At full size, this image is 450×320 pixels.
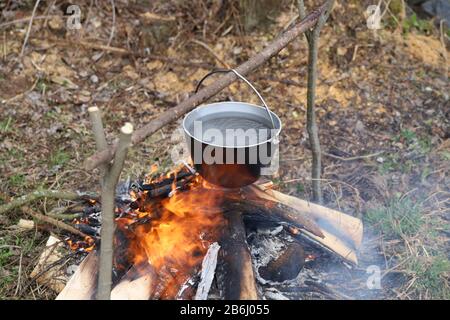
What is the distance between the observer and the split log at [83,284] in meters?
2.55

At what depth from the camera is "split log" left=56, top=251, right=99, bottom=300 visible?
255 cm

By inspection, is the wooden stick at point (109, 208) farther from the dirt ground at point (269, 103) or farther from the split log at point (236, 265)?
the dirt ground at point (269, 103)

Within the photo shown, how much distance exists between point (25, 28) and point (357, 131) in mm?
3314

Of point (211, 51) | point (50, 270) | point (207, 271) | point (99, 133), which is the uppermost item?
point (99, 133)

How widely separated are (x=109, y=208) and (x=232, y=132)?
32.1 inches

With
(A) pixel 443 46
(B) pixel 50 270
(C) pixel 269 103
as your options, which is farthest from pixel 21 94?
(A) pixel 443 46

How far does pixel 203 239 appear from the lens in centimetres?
A: 282

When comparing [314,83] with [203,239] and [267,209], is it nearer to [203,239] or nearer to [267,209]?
[267,209]

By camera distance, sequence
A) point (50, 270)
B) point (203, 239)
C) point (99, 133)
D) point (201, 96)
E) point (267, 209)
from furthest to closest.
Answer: point (50, 270), point (267, 209), point (203, 239), point (201, 96), point (99, 133)

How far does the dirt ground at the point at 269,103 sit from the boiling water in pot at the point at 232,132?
3.48ft

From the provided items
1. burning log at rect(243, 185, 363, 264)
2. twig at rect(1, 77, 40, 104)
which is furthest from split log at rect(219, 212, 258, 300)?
twig at rect(1, 77, 40, 104)

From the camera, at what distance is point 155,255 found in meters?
2.76

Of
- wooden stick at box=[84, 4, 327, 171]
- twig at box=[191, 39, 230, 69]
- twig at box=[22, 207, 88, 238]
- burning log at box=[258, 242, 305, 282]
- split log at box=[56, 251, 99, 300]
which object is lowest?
twig at box=[22, 207, 88, 238]

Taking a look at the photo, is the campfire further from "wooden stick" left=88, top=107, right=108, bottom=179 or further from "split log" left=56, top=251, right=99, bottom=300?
"wooden stick" left=88, top=107, right=108, bottom=179
